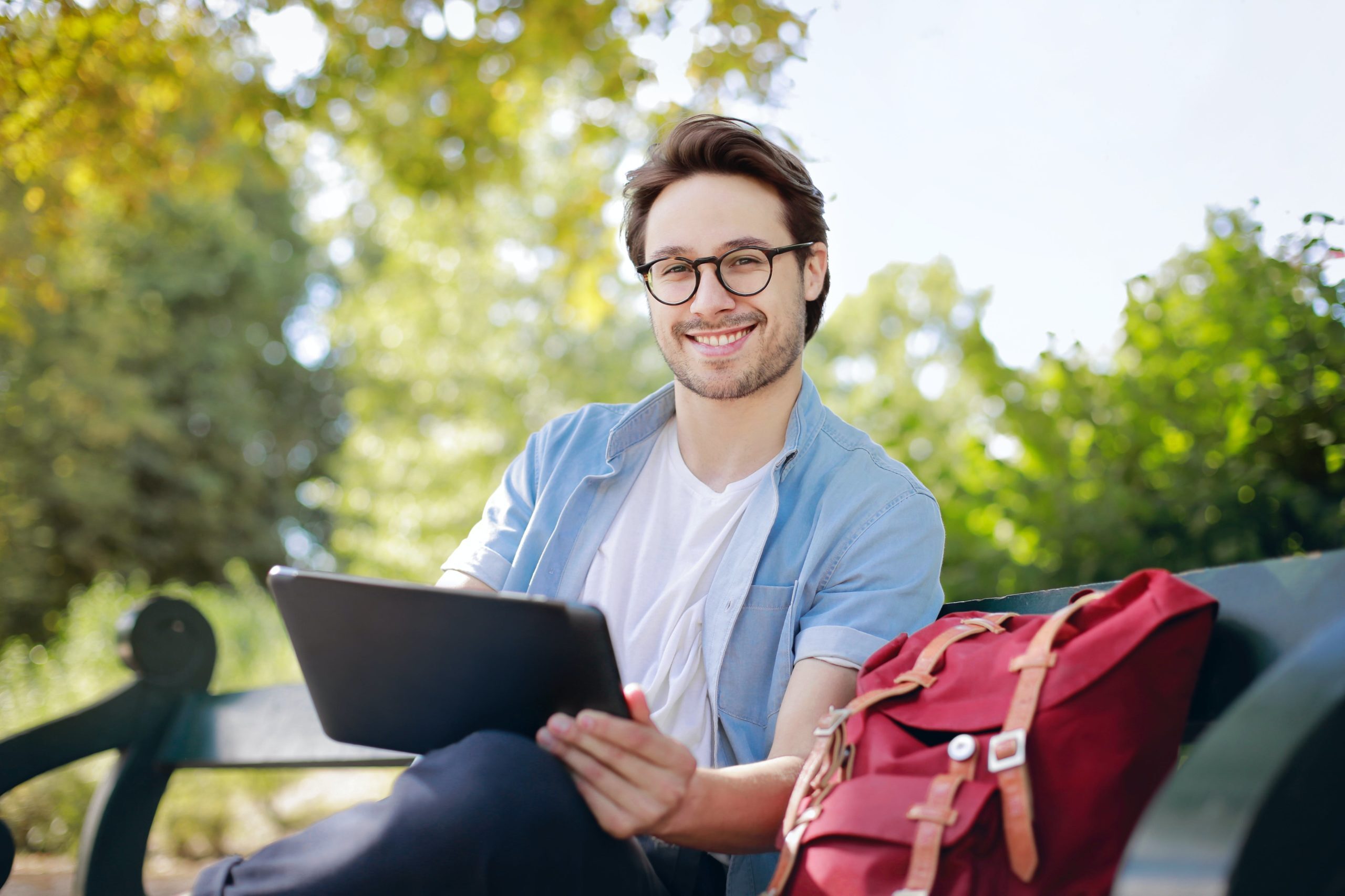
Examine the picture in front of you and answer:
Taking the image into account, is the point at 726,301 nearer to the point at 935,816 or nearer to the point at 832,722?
the point at 832,722

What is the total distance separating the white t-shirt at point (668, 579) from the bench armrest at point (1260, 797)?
3.92ft

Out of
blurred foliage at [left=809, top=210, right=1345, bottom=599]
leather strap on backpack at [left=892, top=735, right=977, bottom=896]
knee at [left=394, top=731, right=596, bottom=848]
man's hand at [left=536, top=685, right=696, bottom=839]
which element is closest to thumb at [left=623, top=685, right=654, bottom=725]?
man's hand at [left=536, top=685, right=696, bottom=839]

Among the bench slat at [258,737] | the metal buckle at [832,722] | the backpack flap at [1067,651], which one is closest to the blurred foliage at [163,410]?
the bench slat at [258,737]

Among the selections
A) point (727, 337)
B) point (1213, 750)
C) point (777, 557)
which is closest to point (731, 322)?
point (727, 337)

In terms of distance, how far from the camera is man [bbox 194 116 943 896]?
1.32m

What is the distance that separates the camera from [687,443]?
2.32 m

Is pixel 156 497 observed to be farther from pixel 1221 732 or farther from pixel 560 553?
pixel 1221 732

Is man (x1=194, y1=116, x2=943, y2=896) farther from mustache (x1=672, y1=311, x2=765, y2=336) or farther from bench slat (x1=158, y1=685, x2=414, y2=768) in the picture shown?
bench slat (x1=158, y1=685, x2=414, y2=768)

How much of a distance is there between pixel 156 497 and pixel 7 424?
4.19 metres

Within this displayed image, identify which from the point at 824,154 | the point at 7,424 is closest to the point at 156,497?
the point at 7,424

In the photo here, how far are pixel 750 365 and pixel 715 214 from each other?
33 centimetres

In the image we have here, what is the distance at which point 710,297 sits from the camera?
2137 millimetres

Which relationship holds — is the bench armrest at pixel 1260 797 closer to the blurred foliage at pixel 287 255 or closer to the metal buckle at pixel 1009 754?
the metal buckle at pixel 1009 754

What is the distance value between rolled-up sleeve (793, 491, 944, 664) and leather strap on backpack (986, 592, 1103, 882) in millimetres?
504
